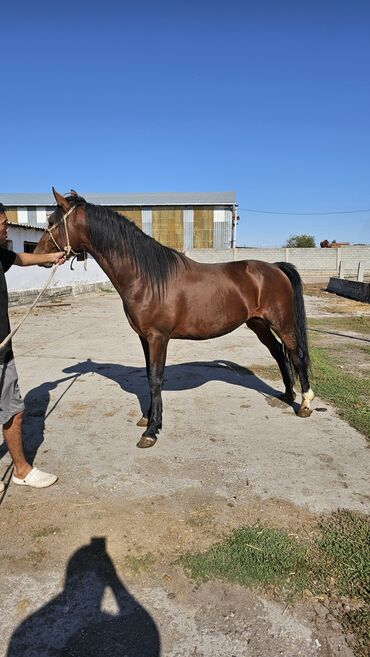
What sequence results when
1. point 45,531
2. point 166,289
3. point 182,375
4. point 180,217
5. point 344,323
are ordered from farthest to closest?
point 180,217 → point 344,323 → point 182,375 → point 166,289 → point 45,531

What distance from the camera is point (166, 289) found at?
3740 millimetres

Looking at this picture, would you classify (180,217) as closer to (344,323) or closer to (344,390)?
(344,323)

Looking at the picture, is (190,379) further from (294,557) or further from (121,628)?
(121,628)

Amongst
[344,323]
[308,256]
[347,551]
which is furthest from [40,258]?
[308,256]

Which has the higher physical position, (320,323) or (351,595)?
(351,595)

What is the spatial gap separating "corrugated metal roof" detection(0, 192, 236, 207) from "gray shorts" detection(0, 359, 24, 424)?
3805 cm

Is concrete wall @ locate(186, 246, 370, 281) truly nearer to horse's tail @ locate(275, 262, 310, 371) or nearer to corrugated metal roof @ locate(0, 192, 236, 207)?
corrugated metal roof @ locate(0, 192, 236, 207)

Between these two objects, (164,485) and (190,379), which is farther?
(190,379)

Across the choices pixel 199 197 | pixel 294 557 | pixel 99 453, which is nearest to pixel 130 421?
pixel 99 453

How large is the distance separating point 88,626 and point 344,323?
34.3 ft

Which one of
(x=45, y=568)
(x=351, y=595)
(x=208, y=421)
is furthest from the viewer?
(x=208, y=421)

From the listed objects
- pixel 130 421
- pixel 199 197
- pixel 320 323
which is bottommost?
pixel 320 323

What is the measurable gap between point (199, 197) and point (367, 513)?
4105cm

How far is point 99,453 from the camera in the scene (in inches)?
135
